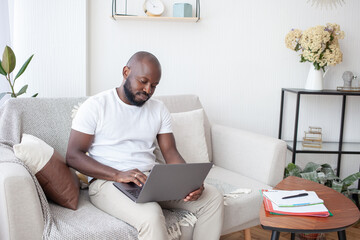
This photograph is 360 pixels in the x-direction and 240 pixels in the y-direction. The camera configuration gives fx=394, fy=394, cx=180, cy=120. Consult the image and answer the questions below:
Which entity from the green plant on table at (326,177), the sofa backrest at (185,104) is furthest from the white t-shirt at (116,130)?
the green plant on table at (326,177)

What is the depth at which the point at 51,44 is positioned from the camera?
245cm

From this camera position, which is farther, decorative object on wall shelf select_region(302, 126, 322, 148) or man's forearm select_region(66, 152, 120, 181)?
decorative object on wall shelf select_region(302, 126, 322, 148)

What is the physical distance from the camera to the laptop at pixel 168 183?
1.41 metres

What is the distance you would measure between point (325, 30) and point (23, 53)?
6.52ft

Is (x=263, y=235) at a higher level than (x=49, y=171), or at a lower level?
lower

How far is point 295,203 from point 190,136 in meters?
0.84

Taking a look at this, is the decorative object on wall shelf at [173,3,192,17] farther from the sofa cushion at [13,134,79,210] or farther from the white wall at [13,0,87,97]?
the sofa cushion at [13,134,79,210]

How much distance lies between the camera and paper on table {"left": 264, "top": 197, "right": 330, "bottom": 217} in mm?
1478

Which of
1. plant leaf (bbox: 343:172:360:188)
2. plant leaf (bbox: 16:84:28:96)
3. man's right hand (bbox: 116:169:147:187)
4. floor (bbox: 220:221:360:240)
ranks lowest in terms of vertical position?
floor (bbox: 220:221:360:240)

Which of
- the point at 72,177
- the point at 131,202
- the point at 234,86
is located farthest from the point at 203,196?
the point at 234,86

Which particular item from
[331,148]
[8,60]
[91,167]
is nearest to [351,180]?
[331,148]

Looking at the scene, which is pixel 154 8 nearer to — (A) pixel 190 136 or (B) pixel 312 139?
(A) pixel 190 136

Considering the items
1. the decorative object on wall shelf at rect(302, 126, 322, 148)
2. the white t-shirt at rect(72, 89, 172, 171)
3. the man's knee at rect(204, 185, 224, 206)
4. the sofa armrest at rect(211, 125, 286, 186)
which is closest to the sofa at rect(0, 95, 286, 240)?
the sofa armrest at rect(211, 125, 286, 186)

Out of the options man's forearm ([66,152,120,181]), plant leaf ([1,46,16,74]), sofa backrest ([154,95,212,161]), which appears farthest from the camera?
sofa backrest ([154,95,212,161])
